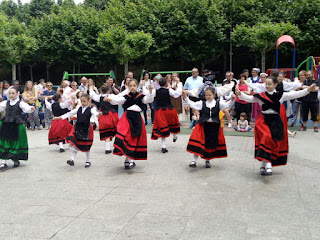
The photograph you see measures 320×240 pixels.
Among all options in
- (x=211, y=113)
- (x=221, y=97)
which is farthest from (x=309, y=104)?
(x=211, y=113)

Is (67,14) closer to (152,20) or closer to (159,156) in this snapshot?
(152,20)

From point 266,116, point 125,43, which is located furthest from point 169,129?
point 125,43

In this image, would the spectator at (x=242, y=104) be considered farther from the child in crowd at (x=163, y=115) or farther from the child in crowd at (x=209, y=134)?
the child in crowd at (x=209, y=134)

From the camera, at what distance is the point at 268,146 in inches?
228

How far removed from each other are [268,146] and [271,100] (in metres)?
0.75

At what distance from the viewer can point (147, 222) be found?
400 cm

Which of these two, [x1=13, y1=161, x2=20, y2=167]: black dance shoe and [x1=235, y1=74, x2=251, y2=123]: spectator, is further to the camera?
[x1=235, y1=74, x2=251, y2=123]: spectator

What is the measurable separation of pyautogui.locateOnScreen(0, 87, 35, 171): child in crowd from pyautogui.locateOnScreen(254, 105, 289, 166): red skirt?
4141 millimetres

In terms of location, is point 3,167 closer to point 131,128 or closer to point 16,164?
point 16,164

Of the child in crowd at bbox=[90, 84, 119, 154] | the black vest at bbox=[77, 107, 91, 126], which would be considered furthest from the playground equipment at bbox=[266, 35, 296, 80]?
the black vest at bbox=[77, 107, 91, 126]

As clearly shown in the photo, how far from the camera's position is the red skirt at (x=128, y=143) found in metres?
6.40

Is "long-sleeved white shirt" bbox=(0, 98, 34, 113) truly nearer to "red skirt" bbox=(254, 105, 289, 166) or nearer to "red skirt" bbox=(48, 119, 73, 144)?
"red skirt" bbox=(48, 119, 73, 144)

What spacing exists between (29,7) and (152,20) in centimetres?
2427

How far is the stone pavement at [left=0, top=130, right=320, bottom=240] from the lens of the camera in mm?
3770
